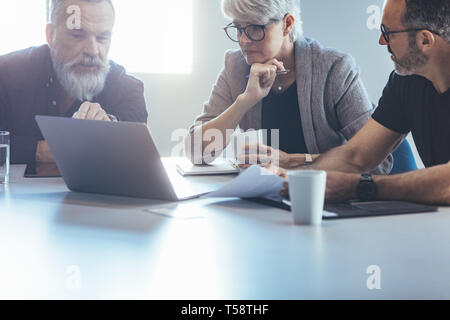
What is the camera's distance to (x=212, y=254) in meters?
0.79

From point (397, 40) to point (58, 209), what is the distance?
1164mm

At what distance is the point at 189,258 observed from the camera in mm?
771

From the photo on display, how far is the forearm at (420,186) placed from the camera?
1193 millimetres

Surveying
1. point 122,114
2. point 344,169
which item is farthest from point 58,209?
point 122,114

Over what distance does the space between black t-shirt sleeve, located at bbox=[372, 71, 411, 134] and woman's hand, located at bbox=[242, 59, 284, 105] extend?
0.49 meters

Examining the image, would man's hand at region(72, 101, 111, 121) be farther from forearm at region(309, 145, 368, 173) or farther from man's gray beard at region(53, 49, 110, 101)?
forearm at region(309, 145, 368, 173)

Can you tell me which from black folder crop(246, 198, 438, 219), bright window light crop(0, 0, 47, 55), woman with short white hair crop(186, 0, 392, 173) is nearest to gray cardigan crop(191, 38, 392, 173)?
woman with short white hair crop(186, 0, 392, 173)

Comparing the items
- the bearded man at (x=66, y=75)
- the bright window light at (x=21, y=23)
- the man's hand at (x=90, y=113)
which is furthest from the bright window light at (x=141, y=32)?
the man's hand at (x=90, y=113)

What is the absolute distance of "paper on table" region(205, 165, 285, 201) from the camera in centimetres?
110

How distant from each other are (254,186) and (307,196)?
208 millimetres

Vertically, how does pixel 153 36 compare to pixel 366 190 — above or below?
above

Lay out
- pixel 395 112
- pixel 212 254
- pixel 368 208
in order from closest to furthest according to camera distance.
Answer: pixel 212 254, pixel 368 208, pixel 395 112

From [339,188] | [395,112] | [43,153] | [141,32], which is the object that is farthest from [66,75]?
[141,32]

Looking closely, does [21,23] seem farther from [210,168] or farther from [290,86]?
[210,168]
